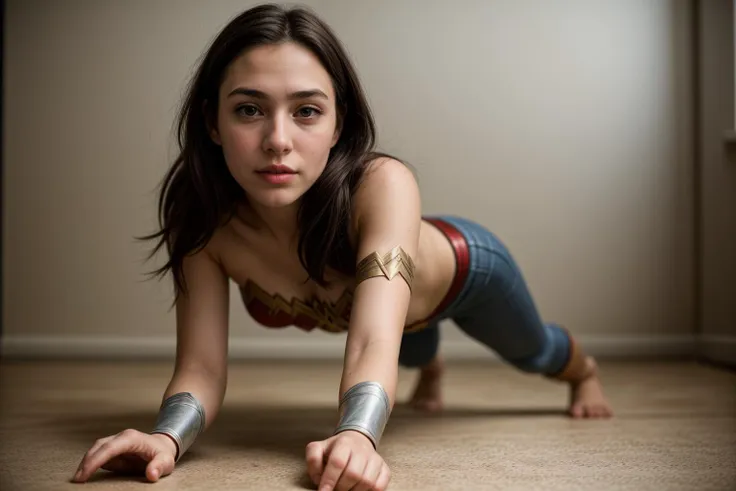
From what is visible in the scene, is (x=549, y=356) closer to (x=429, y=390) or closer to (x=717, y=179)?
(x=429, y=390)

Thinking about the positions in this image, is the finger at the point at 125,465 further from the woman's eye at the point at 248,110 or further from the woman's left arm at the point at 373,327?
the woman's eye at the point at 248,110

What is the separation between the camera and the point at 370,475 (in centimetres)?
110

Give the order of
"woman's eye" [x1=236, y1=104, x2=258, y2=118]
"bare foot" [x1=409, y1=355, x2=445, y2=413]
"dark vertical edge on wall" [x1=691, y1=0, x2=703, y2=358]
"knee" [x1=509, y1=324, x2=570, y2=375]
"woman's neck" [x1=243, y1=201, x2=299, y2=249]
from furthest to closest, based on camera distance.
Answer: "dark vertical edge on wall" [x1=691, y1=0, x2=703, y2=358] < "bare foot" [x1=409, y1=355, x2=445, y2=413] < "knee" [x1=509, y1=324, x2=570, y2=375] < "woman's neck" [x1=243, y1=201, x2=299, y2=249] < "woman's eye" [x1=236, y1=104, x2=258, y2=118]

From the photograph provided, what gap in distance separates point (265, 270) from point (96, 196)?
6.26 ft

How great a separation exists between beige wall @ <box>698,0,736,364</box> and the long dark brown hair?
1.96 meters

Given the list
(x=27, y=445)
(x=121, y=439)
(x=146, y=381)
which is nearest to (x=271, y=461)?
(x=121, y=439)

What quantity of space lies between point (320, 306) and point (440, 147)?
175 cm

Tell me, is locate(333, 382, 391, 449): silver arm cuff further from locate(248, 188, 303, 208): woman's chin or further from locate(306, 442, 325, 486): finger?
locate(248, 188, 303, 208): woman's chin

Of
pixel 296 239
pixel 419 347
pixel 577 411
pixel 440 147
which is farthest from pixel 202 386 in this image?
pixel 440 147

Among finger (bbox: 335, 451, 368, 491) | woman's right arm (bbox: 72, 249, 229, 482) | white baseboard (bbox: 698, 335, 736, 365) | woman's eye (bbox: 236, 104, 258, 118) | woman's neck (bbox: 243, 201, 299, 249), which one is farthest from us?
white baseboard (bbox: 698, 335, 736, 365)

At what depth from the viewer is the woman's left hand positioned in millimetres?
1095

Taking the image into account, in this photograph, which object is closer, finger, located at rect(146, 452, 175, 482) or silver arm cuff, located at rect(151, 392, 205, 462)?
finger, located at rect(146, 452, 175, 482)

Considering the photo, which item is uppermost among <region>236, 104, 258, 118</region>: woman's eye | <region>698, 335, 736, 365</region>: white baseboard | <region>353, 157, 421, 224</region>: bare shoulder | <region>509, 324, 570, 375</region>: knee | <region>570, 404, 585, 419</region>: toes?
<region>236, 104, 258, 118</region>: woman's eye

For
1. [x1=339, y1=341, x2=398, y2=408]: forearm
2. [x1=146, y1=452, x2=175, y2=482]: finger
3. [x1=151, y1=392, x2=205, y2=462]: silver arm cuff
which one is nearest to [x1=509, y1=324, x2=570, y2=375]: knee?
[x1=339, y1=341, x2=398, y2=408]: forearm
